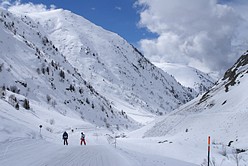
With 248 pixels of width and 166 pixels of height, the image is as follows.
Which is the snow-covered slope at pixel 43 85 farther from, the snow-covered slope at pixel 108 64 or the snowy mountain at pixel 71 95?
the snow-covered slope at pixel 108 64

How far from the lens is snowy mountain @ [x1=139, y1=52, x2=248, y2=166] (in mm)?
20062

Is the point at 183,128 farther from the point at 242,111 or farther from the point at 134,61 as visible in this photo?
the point at 134,61

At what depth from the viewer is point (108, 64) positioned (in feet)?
519

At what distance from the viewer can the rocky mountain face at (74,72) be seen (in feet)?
192

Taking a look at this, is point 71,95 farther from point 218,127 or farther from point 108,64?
point 108,64

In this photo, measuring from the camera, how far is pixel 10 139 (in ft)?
51.6

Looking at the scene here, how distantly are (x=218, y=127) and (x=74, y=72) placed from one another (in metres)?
64.4

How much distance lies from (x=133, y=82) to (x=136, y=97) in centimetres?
1929

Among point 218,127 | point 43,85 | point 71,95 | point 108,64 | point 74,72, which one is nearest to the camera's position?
point 218,127

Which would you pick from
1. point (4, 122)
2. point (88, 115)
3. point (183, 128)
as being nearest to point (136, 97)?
point (88, 115)

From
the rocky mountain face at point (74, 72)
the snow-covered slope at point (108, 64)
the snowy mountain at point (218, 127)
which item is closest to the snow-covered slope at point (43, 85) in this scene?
the rocky mountain face at point (74, 72)

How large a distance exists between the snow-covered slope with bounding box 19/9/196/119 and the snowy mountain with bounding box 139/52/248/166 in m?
78.0

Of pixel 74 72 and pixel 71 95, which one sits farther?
pixel 74 72

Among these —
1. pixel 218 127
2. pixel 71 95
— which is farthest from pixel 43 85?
pixel 218 127
